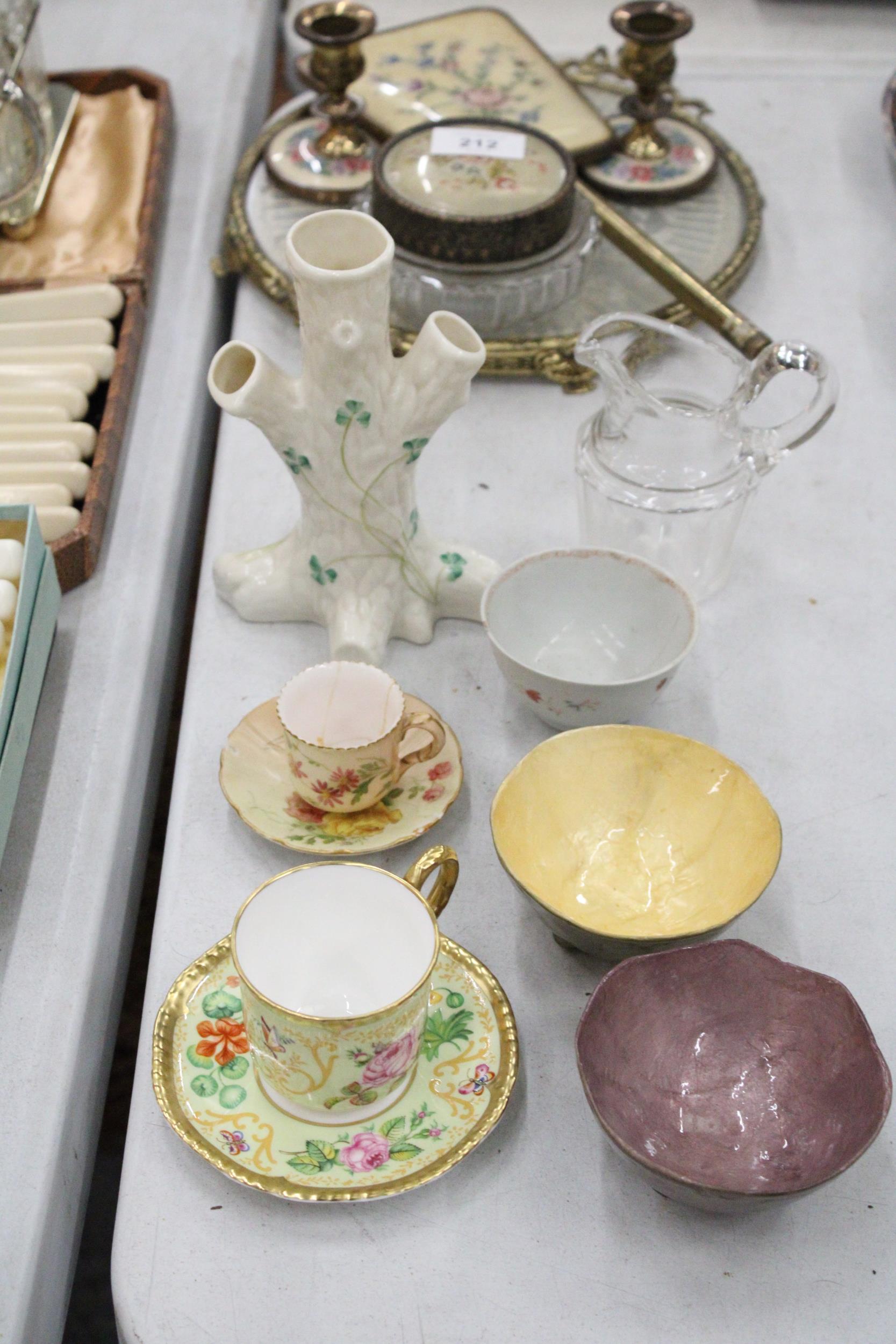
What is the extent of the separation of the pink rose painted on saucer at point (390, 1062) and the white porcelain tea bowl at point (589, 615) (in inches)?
9.7

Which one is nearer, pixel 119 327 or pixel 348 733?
pixel 348 733

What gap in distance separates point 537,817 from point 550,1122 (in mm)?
155

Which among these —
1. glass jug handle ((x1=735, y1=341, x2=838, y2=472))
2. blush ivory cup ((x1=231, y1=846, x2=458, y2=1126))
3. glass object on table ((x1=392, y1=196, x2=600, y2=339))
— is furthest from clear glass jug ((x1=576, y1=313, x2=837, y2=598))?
blush ivory cup ((x1=231, y1=846, x2=458, y2=1126))

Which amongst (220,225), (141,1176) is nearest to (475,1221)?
(141,1176)

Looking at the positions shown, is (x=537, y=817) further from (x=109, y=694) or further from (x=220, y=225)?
(x=220, y=225)

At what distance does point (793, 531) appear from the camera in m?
0.90

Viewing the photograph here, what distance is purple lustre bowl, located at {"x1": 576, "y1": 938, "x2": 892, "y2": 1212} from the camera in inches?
20.8

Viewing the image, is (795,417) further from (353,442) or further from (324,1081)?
(324,1081)

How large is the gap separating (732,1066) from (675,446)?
45cm

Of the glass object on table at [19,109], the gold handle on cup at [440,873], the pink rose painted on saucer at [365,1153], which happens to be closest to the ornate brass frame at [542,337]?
the glass object on table at [19,109]

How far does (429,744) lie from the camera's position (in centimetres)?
69

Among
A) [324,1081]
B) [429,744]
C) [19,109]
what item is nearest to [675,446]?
[429,744]

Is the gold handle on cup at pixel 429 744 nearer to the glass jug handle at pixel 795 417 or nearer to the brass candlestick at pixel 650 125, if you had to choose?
the glass jug handle at pixel 795 417

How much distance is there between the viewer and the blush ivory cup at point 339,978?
19.7 inches
